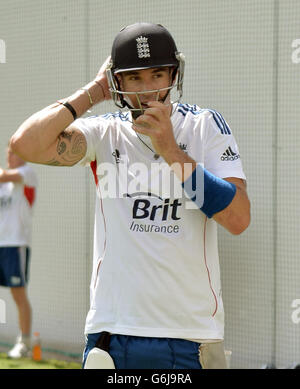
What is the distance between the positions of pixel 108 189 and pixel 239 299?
190 centimetres

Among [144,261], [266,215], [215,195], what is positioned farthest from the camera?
[266,215]

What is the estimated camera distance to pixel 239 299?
391cm

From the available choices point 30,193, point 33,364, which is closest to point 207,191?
point 30,193

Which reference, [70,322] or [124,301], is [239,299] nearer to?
[70,322]

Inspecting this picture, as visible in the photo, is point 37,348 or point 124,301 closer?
point 124,301

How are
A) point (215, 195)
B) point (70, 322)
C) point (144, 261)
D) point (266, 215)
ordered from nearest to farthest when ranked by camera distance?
point (215, 195), point (144, 261), point (266, 215), point (70, 322)

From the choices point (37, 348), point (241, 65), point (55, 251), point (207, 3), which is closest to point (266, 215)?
point (241, 65)

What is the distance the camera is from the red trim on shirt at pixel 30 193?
16.3 ft

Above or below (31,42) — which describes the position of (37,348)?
below

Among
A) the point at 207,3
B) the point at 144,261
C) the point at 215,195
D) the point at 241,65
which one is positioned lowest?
the point at 144,261

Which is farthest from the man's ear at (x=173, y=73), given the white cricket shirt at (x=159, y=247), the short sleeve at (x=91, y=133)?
the short sleeve at (x=91, y=133)

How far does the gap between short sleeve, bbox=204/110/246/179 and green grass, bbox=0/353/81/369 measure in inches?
113

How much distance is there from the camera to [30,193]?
16.3 feet

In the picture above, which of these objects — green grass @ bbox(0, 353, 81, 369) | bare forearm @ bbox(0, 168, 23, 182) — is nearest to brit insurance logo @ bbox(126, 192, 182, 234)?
green grass @ bbox(0, 353, 81, 369)
